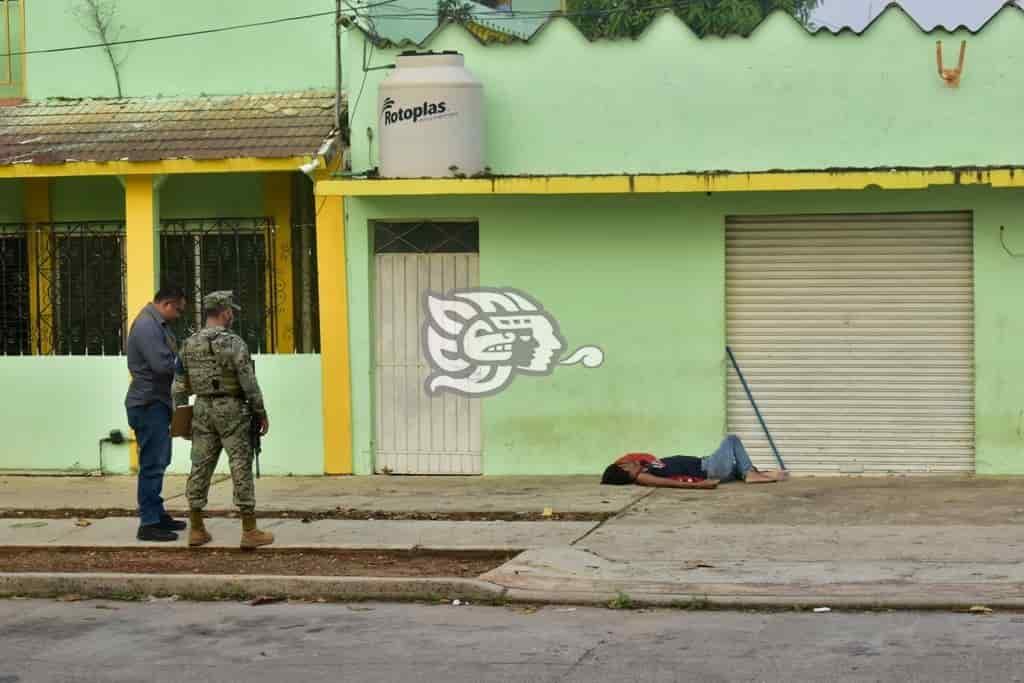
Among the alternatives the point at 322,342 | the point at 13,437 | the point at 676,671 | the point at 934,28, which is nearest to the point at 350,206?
the point at 322,342

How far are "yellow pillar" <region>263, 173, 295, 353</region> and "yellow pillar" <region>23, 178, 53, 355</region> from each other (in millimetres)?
2257

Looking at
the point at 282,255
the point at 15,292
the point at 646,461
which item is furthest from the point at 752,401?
the point at 15,292

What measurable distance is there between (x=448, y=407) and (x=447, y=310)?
872mm

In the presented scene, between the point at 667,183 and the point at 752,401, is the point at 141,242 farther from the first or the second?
the point at 752,401

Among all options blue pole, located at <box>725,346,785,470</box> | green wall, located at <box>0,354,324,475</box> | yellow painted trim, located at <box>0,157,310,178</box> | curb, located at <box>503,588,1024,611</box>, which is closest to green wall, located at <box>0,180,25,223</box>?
yellow painted trim, located at <box>0,157,310,178</box>

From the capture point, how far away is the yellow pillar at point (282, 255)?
622 inches

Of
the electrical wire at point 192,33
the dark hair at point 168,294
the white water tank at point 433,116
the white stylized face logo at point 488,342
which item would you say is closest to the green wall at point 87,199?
the electrical wire at point 192,33

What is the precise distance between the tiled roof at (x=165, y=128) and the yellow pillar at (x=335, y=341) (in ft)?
2.49

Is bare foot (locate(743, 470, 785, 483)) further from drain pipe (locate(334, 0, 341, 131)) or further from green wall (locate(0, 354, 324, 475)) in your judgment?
drain pipe (locate(334, 0, 341, 131))

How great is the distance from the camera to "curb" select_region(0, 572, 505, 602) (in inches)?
391

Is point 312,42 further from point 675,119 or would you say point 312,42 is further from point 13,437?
point 13,437

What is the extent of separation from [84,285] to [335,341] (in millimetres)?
2761

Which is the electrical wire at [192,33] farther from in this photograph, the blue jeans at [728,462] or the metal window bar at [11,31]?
the blue jeans at [728,462]

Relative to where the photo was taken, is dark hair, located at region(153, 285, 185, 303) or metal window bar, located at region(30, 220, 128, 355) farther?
metal window bar, located at region(30, 220, 128, 355)
